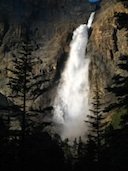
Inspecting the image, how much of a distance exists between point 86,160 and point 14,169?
24.0m

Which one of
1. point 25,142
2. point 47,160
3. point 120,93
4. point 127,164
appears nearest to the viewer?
point 120,93

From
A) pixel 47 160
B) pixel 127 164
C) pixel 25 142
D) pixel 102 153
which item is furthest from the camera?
pixel 102 153

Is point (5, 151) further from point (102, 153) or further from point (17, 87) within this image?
point (102, 153)

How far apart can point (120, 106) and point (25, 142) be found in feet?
39.7

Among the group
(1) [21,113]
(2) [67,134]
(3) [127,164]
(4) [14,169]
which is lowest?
(2) [67,134]

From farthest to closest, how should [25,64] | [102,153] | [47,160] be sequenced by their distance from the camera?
[102,153] → [47,160] → [25,64]

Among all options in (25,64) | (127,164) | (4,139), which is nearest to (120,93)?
(127,164)

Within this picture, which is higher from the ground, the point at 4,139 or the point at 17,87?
the point at 17,87

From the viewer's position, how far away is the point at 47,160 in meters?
48.6

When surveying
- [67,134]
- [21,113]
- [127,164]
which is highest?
[21,113]

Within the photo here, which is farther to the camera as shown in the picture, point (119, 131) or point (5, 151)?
point (5, 151)

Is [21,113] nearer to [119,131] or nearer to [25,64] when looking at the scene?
[25,64]

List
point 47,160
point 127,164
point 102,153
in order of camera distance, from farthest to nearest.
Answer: point 102,153 → point 47,160 → point 127,164

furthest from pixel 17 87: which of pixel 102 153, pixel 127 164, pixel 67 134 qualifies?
pixel 67 134
